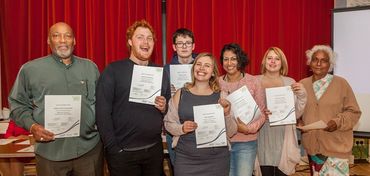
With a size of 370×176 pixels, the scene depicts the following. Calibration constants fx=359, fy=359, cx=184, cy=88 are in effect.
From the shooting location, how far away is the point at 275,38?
5.68 metres

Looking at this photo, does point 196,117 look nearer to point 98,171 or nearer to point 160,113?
point 160,113

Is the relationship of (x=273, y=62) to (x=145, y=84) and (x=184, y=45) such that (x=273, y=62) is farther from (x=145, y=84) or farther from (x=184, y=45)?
(x=145, y=84)

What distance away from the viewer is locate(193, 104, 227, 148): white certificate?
2752mm

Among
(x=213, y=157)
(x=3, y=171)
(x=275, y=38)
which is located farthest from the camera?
(x=275, y=38)

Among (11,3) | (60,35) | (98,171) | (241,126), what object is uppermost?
(11,3)

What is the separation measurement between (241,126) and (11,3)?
12.8ft

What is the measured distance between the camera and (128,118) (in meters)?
2.61

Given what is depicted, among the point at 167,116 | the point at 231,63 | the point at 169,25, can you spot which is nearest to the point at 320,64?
the point at 231,63

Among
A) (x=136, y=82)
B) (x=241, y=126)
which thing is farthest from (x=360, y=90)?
(x=136, y=82)

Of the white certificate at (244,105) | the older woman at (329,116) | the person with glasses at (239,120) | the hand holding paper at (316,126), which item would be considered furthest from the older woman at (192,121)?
the older woman at (329,116)

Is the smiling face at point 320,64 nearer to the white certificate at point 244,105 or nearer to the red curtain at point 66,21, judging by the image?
the white certificate at point 244,105

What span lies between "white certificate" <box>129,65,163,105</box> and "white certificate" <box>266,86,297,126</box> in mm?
1044

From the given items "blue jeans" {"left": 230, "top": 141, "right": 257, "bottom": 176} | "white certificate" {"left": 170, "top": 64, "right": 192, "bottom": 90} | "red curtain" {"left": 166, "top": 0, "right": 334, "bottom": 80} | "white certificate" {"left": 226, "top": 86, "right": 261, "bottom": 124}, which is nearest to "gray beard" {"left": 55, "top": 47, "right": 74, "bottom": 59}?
"white certificate" {"left": 170, "top": 64, "right": 192, "bottom": 90}

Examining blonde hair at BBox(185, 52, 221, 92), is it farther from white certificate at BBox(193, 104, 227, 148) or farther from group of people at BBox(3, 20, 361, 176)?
white certificate at BBox(193, 104, 227, 148)
